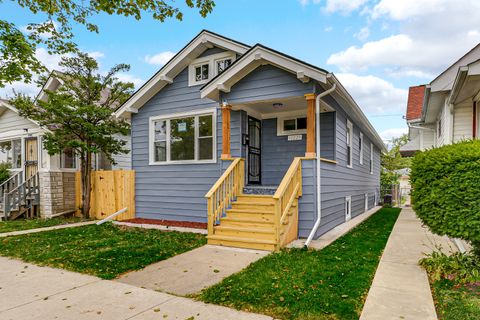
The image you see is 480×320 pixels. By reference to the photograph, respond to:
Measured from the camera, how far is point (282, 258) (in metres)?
5.07

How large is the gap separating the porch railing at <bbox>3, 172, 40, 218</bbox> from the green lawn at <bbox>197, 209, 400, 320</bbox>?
9409 mm

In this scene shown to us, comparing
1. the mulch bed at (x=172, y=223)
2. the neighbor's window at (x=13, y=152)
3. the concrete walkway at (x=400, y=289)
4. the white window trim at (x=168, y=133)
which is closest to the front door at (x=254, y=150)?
the white window trim at (x=168, y=133)

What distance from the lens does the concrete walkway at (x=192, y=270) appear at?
4.02 metres

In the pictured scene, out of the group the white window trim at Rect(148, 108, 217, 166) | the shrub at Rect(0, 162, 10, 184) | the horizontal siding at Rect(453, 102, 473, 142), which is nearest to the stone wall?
the shrub at Rect(0, 162, 10, 184)

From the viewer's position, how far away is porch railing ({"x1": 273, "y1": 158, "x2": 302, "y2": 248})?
5715 mm

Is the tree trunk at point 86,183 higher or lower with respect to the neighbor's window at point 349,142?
lower

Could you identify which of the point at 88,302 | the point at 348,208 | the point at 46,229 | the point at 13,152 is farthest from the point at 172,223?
the point at 13,152

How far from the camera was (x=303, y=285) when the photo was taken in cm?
383

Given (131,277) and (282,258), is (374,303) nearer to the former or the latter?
(282,258)

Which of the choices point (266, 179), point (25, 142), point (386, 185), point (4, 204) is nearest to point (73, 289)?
point (266, 179)

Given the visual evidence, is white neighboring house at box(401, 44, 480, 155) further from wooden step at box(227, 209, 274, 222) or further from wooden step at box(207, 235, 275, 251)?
wooden step at box(207, 235, 275, 251)

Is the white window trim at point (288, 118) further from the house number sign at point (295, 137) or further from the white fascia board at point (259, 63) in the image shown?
the white fascia board at point (259, 63)

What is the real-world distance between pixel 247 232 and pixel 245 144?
2.81 meters

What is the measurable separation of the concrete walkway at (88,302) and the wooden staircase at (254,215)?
2469mm
